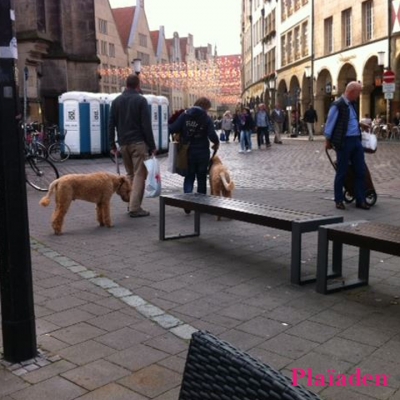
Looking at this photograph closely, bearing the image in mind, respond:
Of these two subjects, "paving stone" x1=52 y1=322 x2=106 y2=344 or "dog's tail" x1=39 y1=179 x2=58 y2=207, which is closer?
"paving stone" x1=52 y1=322 x2=106 y2=344

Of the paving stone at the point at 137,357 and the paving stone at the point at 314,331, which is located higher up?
the paving stone at the point at 137,357

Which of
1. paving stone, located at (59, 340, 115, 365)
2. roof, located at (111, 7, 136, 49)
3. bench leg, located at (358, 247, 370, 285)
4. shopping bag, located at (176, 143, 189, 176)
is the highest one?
roof, located at (111, 7, 136, 49)

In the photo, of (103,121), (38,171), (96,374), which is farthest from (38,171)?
(96,374)

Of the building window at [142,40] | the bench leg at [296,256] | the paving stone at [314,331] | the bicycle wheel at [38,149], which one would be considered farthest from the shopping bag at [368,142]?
the building window at [142,40]

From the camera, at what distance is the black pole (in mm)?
3365

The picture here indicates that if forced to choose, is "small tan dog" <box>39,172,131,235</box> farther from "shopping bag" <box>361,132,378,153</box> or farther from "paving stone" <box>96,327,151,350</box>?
"shopping bag" <box>361,132,378,153</box>

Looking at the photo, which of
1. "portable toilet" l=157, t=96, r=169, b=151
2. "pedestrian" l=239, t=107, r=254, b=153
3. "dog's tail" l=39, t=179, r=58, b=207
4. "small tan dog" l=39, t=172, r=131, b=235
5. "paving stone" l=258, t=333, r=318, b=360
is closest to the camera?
"paving stone" l=258, t=333, r=318, b=360

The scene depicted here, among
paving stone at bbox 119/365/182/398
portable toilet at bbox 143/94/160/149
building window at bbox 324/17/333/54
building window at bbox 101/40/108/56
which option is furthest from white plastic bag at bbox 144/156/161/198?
building window at bbox 101/40/108/56

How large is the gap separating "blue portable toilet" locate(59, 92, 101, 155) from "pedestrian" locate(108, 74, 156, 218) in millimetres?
12810

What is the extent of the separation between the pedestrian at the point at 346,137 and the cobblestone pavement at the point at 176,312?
3.54 feet

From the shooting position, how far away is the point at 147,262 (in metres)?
6.21

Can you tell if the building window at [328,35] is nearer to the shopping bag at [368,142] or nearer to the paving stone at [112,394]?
the shopping bag at [368,142]

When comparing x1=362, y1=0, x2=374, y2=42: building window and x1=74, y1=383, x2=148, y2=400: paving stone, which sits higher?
x1=362, y1=0, x2=374, y2=42: building window

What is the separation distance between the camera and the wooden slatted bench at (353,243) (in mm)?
4477
